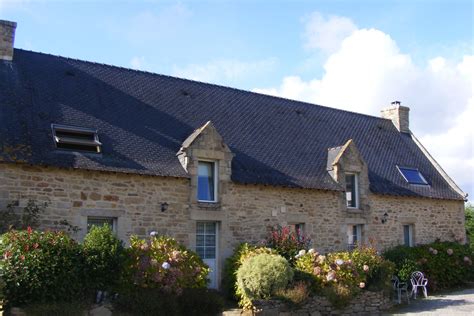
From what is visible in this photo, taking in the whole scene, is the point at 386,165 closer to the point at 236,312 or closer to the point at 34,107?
the point at 236,312

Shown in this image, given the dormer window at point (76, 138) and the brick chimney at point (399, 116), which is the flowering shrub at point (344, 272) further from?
the brick chimney at point (399, 116)

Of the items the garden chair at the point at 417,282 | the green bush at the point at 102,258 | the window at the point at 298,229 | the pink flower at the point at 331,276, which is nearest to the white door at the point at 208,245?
the window at the point at 298,229

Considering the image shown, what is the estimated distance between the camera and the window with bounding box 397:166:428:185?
2053 centimetres

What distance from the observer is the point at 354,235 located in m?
18.3

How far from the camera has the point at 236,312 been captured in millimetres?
12484

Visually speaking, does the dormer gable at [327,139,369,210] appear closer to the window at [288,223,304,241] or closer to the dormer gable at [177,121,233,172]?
the window at [288,223,304,241]

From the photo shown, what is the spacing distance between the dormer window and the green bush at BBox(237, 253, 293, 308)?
4.86 m

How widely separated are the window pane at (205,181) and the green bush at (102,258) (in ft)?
13.6

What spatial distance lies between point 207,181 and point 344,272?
176 inches

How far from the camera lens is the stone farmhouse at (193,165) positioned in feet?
42.5

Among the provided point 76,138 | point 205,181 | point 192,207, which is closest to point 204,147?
point 205,181

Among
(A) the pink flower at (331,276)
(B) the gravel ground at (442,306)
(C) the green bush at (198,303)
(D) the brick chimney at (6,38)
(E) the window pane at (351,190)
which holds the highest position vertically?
(D) the brick chimney at (6,38)

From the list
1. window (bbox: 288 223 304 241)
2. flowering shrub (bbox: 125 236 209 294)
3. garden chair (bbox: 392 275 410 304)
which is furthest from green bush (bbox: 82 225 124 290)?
garden chair (bbox: 392 275 410 304)

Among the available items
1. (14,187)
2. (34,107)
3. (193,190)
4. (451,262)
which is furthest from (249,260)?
(451,262)
